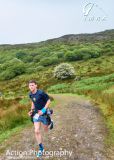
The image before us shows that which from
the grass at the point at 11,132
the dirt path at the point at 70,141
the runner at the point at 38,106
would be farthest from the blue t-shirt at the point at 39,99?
the grass at the point at 11,132

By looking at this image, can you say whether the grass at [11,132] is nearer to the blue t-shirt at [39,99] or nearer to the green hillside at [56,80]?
the green hillside at [56,80]

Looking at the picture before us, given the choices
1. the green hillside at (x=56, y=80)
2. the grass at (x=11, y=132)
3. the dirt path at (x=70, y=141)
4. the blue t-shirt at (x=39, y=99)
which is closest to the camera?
the dirt path at (x=70, y=141)

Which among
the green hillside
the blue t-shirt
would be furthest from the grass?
the blue t-shirt

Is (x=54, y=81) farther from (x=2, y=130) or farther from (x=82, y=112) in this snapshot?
(x=2, y=130)

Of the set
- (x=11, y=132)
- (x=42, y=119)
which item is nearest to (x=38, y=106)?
(x=42, y=119)

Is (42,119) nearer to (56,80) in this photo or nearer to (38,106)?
(38,106)

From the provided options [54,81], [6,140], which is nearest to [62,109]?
[6,140]

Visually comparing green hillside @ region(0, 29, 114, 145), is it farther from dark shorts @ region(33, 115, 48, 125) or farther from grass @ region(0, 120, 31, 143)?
dark shorts @ region(33, 115, 48, 125)

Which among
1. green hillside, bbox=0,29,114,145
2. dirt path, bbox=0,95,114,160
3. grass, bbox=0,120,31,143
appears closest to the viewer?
dirt path, bbox=0,95,114,160

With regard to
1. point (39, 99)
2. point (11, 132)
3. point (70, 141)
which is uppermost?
point (39, 99)

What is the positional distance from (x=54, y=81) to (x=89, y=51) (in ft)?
159

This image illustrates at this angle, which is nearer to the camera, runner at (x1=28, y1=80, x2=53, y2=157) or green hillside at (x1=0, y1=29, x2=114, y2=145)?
runner at (x1=28, y1=80, x2=53, y2=157)

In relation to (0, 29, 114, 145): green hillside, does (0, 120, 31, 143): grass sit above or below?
above

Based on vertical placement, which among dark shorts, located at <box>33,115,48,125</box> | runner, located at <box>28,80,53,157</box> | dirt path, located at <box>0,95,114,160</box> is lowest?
dirt path, located at <box>0,95,114,160</box>
